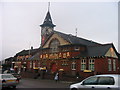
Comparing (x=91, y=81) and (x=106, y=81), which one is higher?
(x=106, y=81)

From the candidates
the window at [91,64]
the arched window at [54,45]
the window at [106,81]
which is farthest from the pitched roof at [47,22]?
the window at [106,81]

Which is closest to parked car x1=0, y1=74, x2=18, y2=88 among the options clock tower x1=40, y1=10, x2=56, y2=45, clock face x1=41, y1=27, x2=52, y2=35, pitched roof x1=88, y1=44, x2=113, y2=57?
pitched roof x1=88, y1=44, x2=113, y2=57

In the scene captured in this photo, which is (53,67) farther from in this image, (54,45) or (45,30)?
(45,30)

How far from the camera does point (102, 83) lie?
9.16 m

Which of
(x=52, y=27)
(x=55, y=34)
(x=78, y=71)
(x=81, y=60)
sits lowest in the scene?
(x=78, y=71)

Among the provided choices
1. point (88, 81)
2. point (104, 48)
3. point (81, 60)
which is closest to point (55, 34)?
point (81, 60)

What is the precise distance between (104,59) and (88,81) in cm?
1665

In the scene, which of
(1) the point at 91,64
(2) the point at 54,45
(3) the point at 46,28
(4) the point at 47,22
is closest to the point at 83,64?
(1) the point at 91,64

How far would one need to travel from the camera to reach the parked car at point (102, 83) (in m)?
8.53

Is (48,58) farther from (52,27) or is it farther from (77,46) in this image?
(52,27)

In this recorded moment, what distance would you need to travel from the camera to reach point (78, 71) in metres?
28.5

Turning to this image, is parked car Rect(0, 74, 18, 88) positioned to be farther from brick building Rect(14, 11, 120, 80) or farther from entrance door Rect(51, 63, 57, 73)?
entrance door Rect(51, 63, 57, 73)

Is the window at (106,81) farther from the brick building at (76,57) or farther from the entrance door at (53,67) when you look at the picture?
the entrance door at (53,67)

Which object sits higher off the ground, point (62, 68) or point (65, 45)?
point (65, 45)
